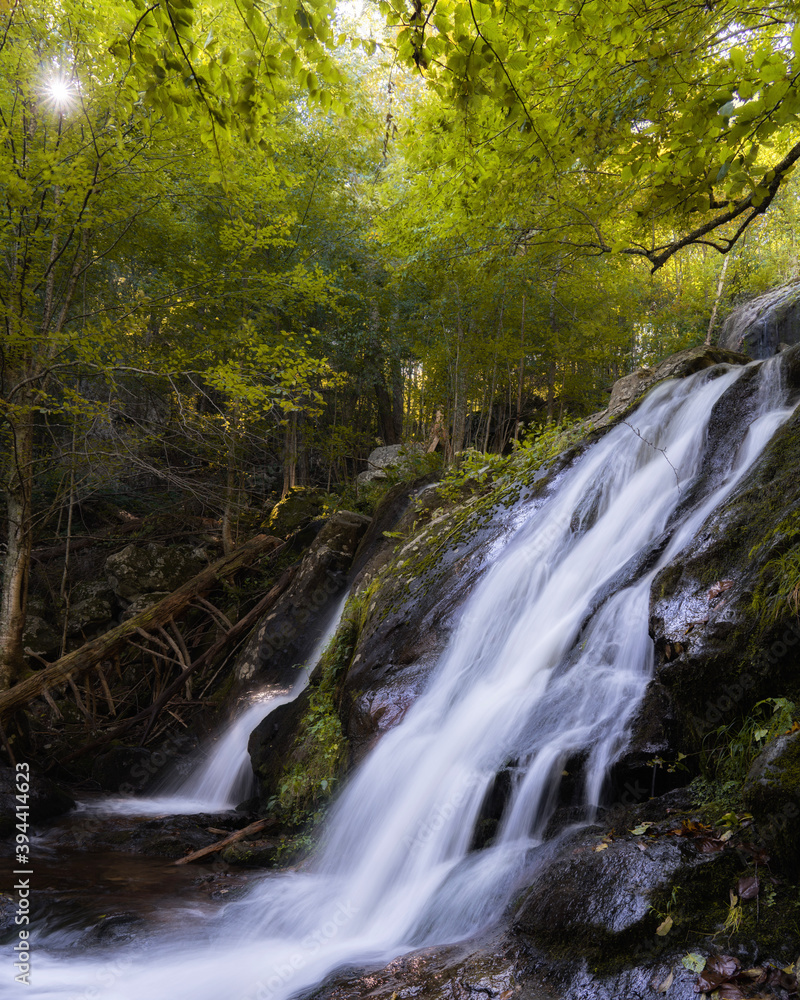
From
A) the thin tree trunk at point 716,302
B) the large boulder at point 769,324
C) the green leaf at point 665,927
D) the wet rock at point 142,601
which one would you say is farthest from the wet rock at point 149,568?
the thin tree trunk at point 716,302

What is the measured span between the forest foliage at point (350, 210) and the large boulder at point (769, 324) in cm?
263

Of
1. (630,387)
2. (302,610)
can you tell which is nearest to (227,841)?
(302,610)

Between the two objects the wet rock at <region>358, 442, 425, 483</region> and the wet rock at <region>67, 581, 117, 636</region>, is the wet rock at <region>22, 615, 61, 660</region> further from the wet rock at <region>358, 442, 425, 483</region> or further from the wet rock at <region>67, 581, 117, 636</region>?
the wet rock at <region>358, 442, 425, 483</region>

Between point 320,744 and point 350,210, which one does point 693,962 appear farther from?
point 350,210

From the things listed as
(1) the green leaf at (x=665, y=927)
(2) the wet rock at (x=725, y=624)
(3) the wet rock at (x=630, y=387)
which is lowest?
(1) the green leaf at (x=665, y=927)

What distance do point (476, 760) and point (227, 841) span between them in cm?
285

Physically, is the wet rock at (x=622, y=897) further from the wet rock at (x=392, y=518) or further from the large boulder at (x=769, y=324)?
the large boulder at (x=769, y=324)

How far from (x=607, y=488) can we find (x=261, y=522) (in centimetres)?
888

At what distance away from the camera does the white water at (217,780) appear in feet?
22.7

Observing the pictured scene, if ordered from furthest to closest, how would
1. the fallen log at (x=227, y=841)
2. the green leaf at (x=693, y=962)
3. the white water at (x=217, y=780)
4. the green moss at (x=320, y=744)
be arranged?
the white water at (x=217, y=780) → the green moss at (x=320, y=744) → the fallen log at (x=227, y=841) → the green leaf at (x=693, y=962)

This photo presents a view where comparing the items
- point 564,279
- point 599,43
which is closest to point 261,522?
point 564,279

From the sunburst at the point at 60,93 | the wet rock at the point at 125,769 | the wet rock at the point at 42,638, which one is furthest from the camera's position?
the wet rock at the point at 42,638

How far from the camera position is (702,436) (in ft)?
19.6

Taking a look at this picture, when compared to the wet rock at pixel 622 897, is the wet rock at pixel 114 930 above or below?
below
